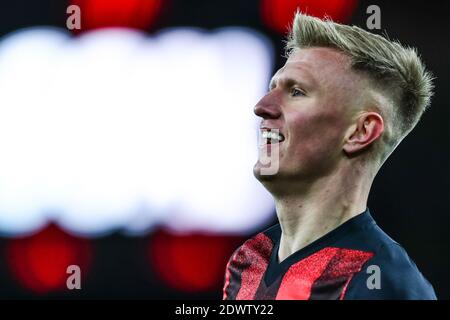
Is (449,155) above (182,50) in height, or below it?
below

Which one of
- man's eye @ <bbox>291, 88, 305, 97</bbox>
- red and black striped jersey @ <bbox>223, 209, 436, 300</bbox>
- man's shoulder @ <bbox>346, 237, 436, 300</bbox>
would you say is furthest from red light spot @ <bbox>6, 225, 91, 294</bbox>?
man's shoulder @ <bbox>346, 237, 436, 300</bbox>

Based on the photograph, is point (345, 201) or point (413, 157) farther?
point (413, 157)

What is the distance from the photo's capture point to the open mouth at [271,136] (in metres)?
2.42

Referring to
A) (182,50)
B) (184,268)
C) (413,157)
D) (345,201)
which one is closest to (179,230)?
(184,268)

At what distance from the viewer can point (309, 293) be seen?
220 cm

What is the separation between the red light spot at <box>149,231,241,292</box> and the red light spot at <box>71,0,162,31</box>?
0.96 meters

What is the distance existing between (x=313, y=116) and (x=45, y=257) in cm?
165

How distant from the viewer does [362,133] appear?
7.77 feet
